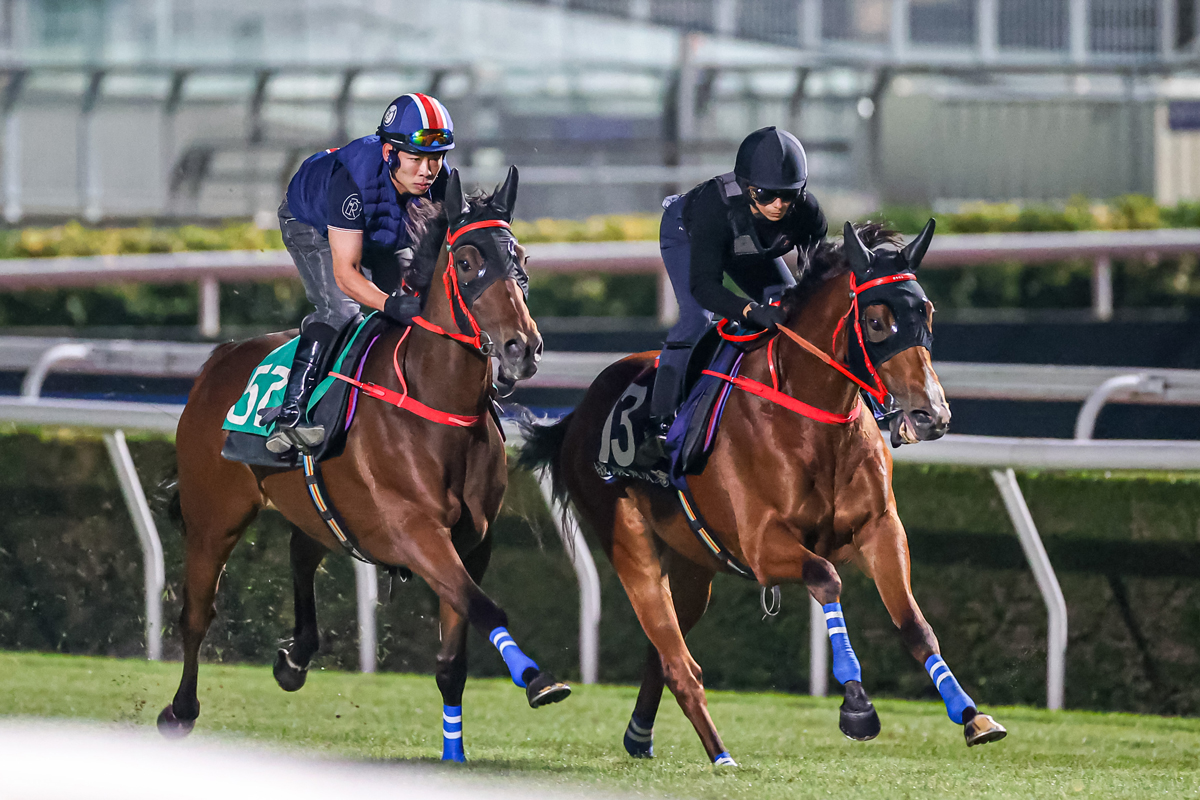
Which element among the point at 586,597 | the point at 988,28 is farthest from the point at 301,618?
the point at 988,28

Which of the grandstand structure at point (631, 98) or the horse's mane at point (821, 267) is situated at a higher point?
the grandstand structure at point (631, 98)

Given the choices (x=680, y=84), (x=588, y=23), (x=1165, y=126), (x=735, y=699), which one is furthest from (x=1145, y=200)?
(x=735, y=699)

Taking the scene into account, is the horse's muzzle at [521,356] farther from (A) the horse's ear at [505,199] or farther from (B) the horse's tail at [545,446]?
(B) the horse's tail at [545,446]

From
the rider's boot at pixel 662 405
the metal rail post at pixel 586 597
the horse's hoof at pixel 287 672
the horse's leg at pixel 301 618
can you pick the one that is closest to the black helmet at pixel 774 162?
the rider's boot at pixel 662 405

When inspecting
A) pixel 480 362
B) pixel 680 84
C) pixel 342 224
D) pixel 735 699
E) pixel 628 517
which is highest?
pixel 680 84

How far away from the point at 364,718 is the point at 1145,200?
6.19m

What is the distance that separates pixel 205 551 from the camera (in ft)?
17.6

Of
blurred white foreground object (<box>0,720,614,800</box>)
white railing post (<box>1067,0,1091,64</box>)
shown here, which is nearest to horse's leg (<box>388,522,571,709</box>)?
blurred white foreground object (<box>0,720,614,800</box>)

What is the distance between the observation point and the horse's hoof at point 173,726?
16.9 feet

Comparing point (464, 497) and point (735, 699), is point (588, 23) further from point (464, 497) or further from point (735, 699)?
point (464, 497)

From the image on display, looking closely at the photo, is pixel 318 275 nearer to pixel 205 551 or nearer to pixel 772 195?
pixel 205 551

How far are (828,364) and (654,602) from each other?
3.01 ft

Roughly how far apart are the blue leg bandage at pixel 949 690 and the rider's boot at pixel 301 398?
1.70 metres

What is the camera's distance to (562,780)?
4.40 meters
